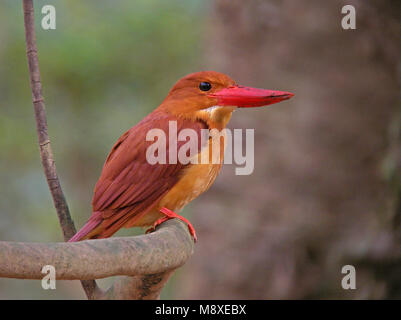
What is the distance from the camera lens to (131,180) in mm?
1938

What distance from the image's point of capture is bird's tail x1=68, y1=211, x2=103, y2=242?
1.74m

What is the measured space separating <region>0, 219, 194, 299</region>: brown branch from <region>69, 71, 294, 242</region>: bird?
0.73 feet

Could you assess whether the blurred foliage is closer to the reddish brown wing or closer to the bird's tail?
the reddish brown wing

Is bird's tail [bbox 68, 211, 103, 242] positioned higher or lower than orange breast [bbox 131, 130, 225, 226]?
lower

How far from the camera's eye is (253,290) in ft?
11.5

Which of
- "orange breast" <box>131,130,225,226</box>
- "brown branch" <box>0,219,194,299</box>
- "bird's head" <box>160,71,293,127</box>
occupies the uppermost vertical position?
"bird's head" <box>160,71,293,127</box>

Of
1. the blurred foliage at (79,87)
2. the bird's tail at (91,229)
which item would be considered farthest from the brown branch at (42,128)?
the blurred foliage at (79,87)

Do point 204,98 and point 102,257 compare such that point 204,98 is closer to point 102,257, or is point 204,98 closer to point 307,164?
point 102,257

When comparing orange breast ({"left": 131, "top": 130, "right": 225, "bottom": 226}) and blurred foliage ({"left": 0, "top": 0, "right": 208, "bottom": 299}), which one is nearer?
orange breast ({"left": 131, "top": 130, "right": 225, "bottom": 226})

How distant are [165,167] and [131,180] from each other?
6.0 inches

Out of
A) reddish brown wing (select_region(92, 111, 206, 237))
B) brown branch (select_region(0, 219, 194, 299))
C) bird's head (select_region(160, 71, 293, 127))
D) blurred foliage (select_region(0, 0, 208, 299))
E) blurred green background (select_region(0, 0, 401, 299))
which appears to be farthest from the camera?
blurred foliage (select_region(0, 0, 208, 299))

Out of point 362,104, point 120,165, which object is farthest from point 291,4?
point 120,165

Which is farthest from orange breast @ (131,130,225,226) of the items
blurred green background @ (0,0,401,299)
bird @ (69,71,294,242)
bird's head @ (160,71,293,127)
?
blurred green background @ (0,0,401,299)

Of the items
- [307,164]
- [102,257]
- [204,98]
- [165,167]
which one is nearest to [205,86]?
[204,98]
